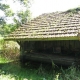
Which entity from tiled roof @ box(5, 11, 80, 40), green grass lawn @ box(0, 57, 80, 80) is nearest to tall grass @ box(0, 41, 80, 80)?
green grass lawn @ box(0, 57, 80, 80)

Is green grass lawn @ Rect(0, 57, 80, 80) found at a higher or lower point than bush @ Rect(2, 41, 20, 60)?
lower

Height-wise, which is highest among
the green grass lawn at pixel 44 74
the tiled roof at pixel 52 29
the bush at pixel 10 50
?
the tiled roof at pixel 52 29

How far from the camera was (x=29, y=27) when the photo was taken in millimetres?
12602

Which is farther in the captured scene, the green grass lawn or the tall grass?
the tall grass

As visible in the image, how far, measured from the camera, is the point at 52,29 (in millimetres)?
10688

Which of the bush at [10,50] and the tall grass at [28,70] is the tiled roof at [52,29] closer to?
the tall grass at [28,70]

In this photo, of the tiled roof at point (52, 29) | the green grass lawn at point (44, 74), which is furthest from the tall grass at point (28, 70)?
the tiled roof at point (52, 29)

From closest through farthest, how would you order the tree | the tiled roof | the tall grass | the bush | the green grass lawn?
the green grass lawn → the tall grass → the tiled roof → the bush → the tree

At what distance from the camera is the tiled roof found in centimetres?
958

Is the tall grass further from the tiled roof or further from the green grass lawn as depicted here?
the tiled roof

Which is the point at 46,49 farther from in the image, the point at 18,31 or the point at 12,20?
the point at 12,20

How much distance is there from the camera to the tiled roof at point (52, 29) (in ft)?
31.4

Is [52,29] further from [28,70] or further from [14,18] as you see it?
[14,18]

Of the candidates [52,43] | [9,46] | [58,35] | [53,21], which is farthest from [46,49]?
[9,46]
